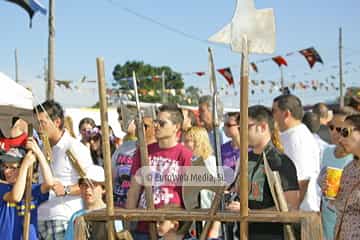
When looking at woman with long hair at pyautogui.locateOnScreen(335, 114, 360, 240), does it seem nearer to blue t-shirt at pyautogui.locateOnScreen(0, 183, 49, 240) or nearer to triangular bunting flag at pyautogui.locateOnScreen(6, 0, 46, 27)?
blue t-shirt at pyautogui.locateOnScreen(0, 183, 49, 240)

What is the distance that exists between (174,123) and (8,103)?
1.43 m

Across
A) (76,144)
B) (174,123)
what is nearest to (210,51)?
(174,123)

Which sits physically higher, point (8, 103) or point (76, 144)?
point (8, 103)

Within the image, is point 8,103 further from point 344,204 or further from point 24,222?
point 344,204

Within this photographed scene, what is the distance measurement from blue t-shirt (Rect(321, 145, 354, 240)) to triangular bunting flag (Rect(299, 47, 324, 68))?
11.7m

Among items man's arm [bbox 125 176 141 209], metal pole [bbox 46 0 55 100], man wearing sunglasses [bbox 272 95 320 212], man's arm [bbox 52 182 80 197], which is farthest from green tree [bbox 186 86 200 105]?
man's arm [bbox 125 176 141 209]

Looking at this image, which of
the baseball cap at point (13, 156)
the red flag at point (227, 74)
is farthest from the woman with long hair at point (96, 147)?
the red flag at point (227, 74)

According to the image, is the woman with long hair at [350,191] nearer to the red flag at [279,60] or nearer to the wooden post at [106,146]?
the wooden post at [106,146]

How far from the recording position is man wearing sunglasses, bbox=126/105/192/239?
3546 millimetres

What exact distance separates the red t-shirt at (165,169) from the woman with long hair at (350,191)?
0.95 metres

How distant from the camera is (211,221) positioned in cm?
251

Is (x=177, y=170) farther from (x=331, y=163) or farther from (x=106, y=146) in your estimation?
(x=331, y=163)

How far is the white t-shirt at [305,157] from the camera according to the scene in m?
4.32

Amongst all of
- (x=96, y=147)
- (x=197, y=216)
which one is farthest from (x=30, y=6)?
(x=197, y=216)
